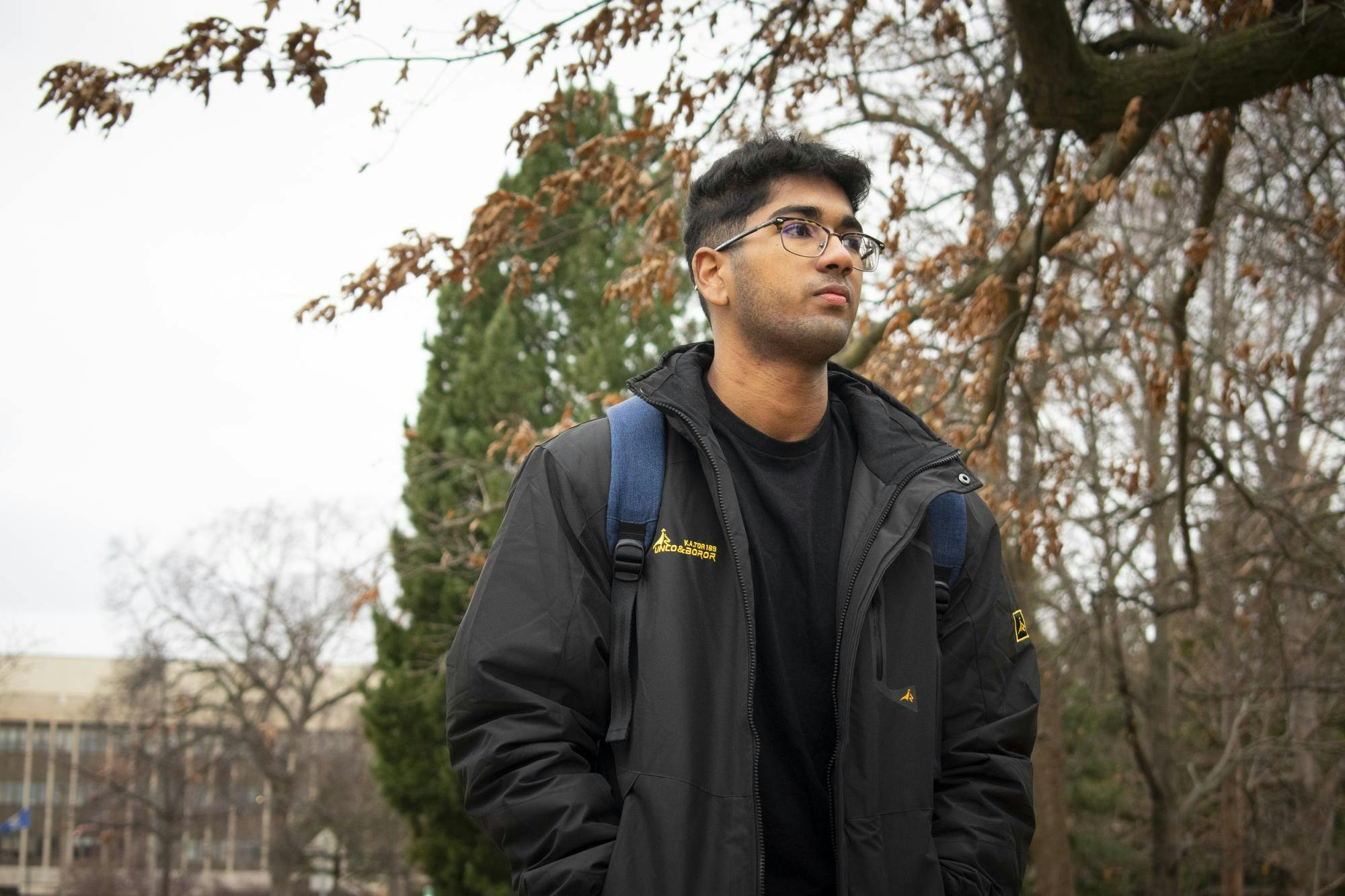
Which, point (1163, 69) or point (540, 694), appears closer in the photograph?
point (540, 694)

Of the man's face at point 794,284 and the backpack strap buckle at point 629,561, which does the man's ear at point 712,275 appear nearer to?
the man's face at point 794,284

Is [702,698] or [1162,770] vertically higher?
[702,698]

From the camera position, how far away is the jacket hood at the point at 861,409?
275cm

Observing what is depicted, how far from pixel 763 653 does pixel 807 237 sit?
3.35 ft

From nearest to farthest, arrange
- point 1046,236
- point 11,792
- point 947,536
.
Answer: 1. point 947,536
2. point 1046,236
3. point 11,792

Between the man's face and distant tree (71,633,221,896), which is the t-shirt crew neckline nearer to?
the man's face

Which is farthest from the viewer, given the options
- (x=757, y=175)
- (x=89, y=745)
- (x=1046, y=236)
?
(x=89, y=745)

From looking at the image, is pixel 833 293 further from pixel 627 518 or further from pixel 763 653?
pixel 763 653

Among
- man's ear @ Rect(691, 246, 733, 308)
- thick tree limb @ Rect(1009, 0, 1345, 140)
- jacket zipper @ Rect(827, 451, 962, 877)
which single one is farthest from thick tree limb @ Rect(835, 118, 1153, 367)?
jacket zipper @ Rect(827, 451, 962, 877)

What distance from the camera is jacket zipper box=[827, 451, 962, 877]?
244cm

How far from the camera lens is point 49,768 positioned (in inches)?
2576

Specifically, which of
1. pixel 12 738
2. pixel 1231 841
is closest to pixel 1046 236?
pixel 1231 841

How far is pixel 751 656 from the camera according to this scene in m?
2.44

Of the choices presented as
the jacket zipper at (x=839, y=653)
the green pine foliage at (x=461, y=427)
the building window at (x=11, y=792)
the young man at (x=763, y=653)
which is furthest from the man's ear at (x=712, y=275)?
the building window at (x=11, y=792)
